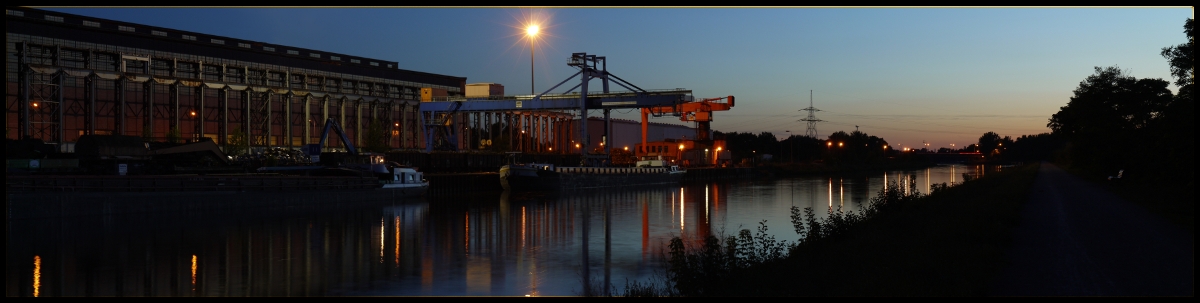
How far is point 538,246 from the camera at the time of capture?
82.0 feet

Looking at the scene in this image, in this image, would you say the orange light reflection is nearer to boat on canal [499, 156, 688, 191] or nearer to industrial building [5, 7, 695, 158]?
industrial building [5, 7, 695, 158]

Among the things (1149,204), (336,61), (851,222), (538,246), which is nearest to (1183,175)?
(1149,204)

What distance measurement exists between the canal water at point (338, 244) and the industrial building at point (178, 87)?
31.3 meters

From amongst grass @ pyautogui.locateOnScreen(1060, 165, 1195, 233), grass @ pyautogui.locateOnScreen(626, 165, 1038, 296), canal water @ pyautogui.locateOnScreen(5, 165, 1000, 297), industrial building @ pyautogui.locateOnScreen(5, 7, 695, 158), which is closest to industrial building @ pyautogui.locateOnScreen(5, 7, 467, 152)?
industrial building @ pyautogui.locateOnScreen(5, 7, 695, 158)

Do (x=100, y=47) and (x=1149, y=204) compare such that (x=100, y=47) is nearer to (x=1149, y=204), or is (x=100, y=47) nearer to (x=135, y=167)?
(x=135, y=167)

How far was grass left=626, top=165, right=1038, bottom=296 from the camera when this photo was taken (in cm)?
1187

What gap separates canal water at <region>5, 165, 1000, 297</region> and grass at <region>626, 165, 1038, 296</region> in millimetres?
2815

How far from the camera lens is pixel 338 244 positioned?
82.1 ft

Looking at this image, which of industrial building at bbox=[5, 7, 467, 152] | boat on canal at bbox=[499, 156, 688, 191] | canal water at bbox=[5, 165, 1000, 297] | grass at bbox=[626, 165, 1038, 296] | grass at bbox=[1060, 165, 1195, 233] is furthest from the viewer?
industrial building at bbox=[5, 7, 467, 152]

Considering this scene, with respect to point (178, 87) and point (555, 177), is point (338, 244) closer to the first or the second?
point (555, 177)

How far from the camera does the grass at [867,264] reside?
11867mm

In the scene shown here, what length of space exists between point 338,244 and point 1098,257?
1899cm

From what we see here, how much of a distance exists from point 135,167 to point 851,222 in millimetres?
35378

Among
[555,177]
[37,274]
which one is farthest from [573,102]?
[37,274]
